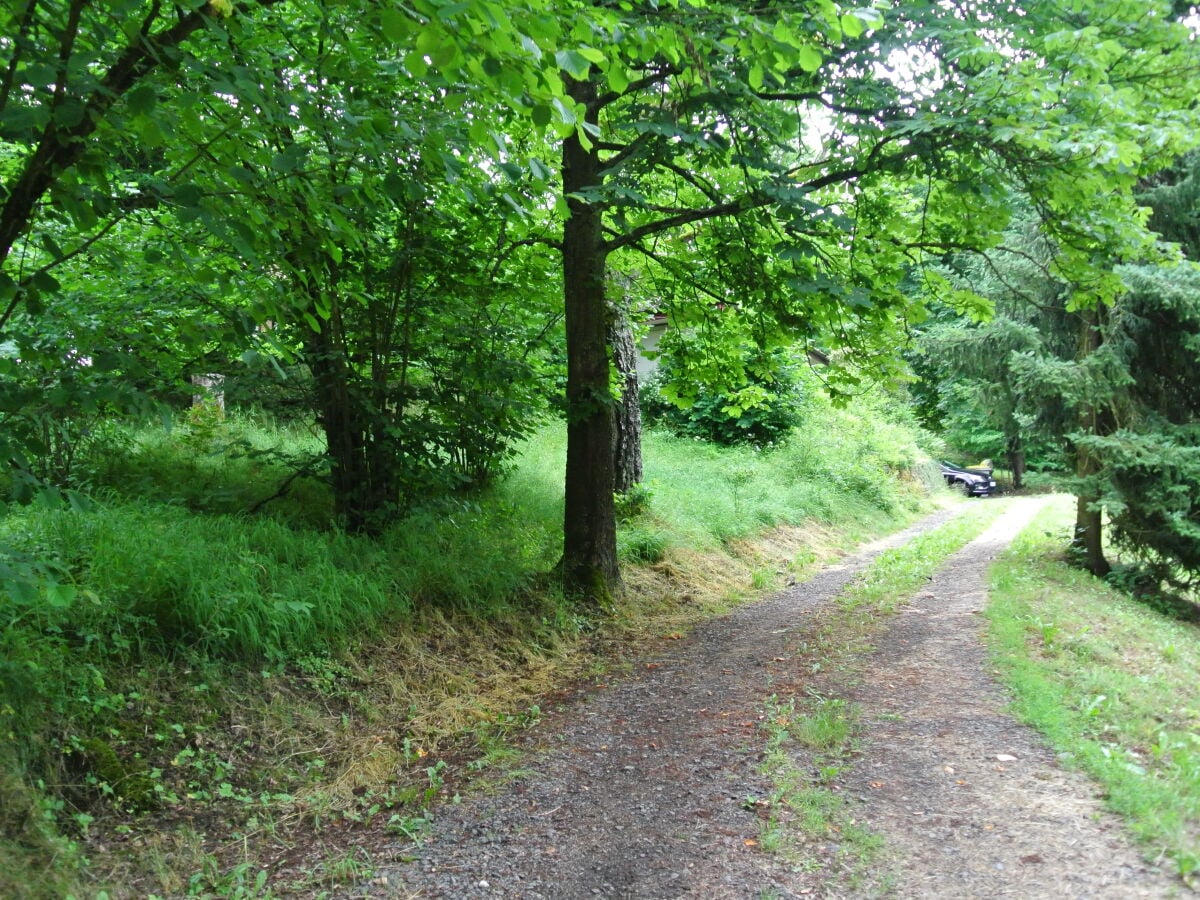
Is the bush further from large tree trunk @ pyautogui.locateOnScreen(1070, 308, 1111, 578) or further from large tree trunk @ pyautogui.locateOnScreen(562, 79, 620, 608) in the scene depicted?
large tree trunk @ pyautogui.locateOnScreen(562, 79, 620, 608)

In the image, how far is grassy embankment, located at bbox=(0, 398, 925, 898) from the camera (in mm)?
3646

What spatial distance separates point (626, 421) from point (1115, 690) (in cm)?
704

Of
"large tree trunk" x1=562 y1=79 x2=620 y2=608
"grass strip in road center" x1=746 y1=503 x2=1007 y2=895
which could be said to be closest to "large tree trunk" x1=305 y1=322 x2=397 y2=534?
"large tree trunk" x1=562 y1=79 x2=620 y2=608

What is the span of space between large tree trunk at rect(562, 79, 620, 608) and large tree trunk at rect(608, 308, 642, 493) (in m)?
2.83

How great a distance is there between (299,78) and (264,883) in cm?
460

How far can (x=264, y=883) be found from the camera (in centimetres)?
357

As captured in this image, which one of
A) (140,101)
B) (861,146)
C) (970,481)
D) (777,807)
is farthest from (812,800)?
(970,481)

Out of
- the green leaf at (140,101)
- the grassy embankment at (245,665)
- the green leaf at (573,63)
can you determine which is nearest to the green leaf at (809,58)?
the green leaf at (573,63)

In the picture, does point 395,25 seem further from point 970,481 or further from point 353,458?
point 970,481

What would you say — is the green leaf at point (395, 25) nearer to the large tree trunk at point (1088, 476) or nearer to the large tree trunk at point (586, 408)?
the large tree trunk at point (586, 408)

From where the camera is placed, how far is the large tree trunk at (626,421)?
1110 cm

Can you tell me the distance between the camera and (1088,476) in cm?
1084

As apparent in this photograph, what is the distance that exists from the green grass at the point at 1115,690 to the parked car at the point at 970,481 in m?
22.3

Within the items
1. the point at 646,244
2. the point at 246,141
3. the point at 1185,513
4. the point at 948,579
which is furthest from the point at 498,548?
the point at 1185,513
